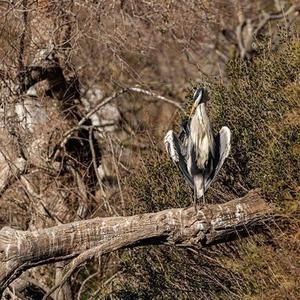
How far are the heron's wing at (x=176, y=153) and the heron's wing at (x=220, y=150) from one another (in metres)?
0.17

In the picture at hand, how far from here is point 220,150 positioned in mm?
7344

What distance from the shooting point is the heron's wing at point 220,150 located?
7.21 metres

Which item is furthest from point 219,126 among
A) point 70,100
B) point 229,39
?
point 229,39

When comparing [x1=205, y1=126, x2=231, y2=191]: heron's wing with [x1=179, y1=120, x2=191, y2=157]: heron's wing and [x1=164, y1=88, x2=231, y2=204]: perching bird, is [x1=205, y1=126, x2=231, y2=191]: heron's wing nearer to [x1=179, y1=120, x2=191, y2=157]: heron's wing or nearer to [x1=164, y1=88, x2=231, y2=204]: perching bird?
[x1=164, y1=88, x2=231, y2=204]: perching bird

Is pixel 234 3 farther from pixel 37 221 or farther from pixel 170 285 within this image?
pixel 170 285

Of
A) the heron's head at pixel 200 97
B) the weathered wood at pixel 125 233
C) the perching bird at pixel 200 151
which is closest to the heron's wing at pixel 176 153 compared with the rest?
the perching bird at pixel 200 151

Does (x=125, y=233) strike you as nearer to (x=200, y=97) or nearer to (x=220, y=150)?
(x=220, y=150)

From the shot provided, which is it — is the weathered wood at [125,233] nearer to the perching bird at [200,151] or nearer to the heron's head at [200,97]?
the perching bird at [200,151]

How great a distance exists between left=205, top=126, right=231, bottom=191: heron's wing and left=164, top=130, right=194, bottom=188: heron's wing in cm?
17

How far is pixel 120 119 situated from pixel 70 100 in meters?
2.63

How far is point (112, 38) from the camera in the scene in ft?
33.2

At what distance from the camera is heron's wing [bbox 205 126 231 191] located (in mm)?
7207

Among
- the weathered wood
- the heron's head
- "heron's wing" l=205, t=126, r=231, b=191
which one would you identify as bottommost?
the weathered wood

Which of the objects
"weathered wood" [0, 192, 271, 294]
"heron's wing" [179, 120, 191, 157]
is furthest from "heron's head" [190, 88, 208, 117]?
"weathered wood" [0, 192, 271, 294]
